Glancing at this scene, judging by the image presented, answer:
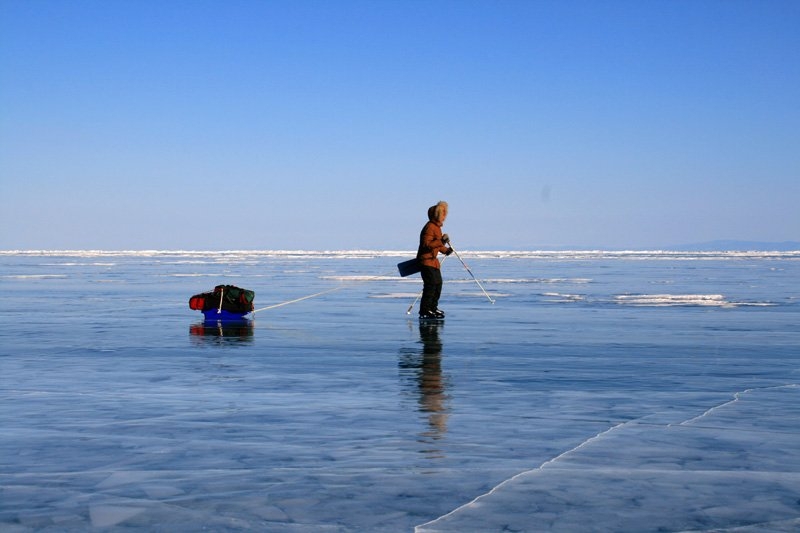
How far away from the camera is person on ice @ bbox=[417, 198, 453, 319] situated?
17.9 meters

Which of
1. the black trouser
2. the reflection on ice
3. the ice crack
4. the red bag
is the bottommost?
the reflection on ice

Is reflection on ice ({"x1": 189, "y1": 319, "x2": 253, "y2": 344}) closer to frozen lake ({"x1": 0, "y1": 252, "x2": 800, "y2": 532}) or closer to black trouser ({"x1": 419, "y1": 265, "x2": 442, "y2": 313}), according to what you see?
frozen lake ({"x1": 0, "y1": 252, "x2": 800, "y2": 532})

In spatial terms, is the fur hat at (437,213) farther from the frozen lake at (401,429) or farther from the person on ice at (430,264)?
the frozen lake at (401,429)

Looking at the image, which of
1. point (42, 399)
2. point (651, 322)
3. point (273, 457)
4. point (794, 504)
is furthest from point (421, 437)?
point (651, 322)

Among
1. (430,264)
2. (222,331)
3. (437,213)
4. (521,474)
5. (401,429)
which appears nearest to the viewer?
(521,474)

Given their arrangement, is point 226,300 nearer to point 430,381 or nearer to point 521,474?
point 430,381

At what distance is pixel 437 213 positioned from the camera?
1848 centimetres

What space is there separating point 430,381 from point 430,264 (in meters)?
8.41

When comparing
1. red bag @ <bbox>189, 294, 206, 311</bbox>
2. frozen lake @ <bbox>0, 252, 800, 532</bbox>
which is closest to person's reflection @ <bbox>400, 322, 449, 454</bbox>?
frozen lake @ <bbox>0, 252, 800, 532</bbox>

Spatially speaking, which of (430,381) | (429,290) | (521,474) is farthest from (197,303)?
(521,474)

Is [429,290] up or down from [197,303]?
up

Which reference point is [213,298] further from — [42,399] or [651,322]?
[42,399]

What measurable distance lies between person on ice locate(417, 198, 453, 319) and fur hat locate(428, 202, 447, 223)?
0.02 meters

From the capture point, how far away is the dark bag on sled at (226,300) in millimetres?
17516
